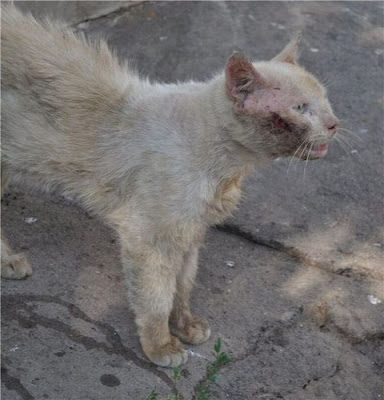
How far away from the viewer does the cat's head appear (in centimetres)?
383

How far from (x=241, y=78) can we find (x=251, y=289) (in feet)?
4.69

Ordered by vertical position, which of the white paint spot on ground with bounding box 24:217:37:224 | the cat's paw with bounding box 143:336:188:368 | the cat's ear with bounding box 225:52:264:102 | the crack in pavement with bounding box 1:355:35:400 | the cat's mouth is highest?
the cat's ear with bounding box 225:52:264:102

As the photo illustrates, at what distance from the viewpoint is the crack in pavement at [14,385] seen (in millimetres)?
3844

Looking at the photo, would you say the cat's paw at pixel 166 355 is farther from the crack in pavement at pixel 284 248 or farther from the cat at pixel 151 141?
the crack in pavement at pixel 284 248

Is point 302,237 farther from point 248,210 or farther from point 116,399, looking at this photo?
point 116,399

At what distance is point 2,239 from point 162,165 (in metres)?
1.16

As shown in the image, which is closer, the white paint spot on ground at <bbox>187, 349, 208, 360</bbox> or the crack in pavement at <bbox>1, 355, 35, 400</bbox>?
the crack in pavement at <bbox>1, 355, 35, 400</bbox>

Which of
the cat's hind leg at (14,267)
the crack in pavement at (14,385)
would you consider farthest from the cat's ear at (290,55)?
the crack in pavement at (14,385)

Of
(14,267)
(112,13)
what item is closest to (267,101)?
(14,267)

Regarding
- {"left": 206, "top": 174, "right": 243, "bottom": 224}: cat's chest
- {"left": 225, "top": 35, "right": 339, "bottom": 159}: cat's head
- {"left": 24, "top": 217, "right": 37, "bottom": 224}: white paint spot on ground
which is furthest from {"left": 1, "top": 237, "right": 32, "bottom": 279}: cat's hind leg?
{"left": 225, "top": 35, "right": 339, "bottom": 159}: cat's head

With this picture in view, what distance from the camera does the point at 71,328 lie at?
4.32 metres

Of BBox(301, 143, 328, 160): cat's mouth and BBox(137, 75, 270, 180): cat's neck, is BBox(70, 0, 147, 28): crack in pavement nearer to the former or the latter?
BBox(137, 75, 270, 180): cat's neck

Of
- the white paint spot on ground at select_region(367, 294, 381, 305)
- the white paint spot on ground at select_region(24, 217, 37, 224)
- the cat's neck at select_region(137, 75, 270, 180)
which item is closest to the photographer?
the cat's neck at select_region(137, 75, 270, 180)

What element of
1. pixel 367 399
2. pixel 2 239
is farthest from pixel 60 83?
pixel 367 399
